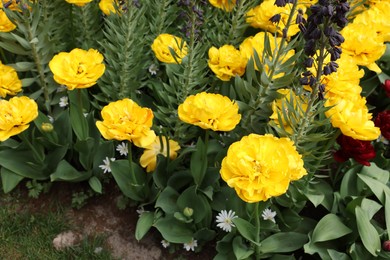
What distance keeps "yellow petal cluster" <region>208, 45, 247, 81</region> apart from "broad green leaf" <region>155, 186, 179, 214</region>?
77 cm

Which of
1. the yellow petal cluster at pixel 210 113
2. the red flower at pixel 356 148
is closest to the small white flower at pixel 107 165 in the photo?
the yellow petal cluster at pixel 210 113

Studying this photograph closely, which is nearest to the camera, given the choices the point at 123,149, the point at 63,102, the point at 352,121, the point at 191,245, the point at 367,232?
the point at 352,121

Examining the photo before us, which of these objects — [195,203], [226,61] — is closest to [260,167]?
[195,203]

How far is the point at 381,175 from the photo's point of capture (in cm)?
299

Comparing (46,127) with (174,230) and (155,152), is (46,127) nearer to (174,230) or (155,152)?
(155,152)

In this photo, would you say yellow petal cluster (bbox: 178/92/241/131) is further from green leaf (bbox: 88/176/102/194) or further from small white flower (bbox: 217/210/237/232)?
green leaf (bbox: 88/176/102/194)

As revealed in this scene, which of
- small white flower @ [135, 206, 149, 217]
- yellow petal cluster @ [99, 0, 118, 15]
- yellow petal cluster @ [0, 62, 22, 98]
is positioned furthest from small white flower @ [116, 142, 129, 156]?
yellow petal cluster @ [99, 0, 118, 15]

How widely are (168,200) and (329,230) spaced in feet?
3.18

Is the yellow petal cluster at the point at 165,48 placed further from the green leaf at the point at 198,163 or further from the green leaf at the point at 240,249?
the green leaf at the point at 240,249

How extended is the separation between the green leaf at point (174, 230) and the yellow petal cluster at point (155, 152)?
35 centimetres

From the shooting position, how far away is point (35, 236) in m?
3.04

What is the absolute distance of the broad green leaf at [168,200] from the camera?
9.39ft

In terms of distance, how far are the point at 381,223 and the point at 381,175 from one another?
1.26 ft

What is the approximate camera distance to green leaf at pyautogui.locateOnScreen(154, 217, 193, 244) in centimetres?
282
